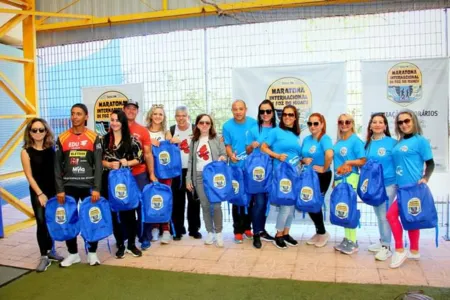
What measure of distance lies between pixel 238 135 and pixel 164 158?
0.88m

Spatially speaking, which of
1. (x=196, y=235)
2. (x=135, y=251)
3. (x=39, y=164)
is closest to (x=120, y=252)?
(x=135, y=251)

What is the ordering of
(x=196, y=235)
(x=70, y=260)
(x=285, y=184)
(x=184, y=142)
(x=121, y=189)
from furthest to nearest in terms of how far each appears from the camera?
(x=196, y=235) < (x=184, y=142) < (x=285, y=184) < (x=70, y=260) < (x=121, y=189)

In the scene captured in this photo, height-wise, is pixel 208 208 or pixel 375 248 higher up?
pixel 208 208

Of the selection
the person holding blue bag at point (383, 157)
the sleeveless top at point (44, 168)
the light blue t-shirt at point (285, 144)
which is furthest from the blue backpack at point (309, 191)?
the sleeveless top at point (44, 168)

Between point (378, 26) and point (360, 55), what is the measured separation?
414mm

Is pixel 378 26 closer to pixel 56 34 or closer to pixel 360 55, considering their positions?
pixel 360 55

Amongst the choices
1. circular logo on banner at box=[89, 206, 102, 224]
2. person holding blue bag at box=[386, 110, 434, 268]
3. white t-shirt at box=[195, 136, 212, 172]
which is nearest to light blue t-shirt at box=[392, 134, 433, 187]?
person holding blue bag at box=[386, 110, 434, 268]

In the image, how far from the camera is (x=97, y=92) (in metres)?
6.14

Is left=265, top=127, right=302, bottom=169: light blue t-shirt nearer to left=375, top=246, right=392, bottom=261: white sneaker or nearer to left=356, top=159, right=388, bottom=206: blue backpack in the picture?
left=356, top=159, right=388, bottom=206: blue backpack

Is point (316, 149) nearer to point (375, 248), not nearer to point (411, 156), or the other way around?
point (411, 156)

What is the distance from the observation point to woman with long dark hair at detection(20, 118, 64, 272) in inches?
160

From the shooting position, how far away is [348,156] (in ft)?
13.9

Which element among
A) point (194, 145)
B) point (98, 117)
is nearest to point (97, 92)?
point (98, 117)

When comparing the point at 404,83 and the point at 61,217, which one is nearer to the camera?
the point at 61,217
